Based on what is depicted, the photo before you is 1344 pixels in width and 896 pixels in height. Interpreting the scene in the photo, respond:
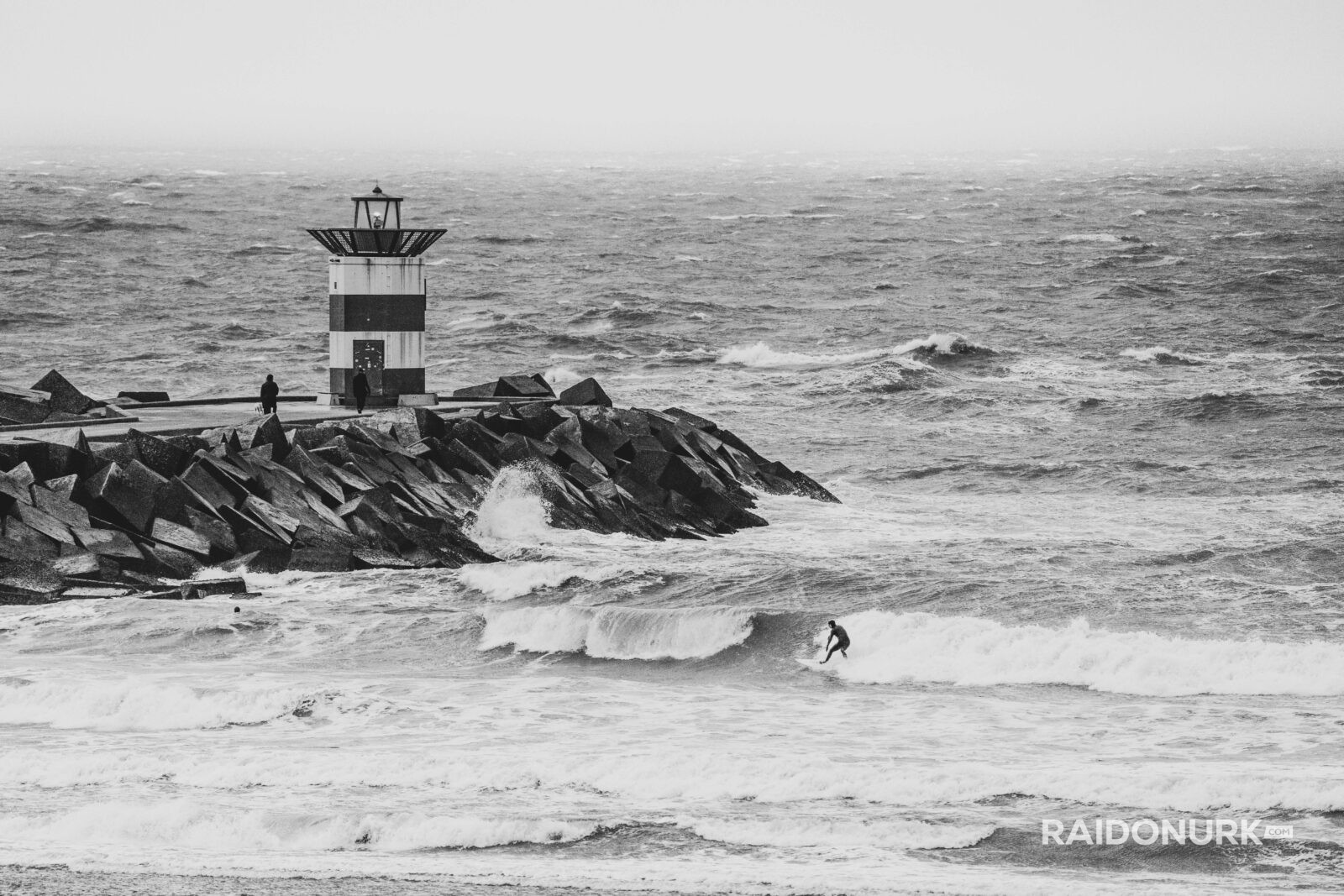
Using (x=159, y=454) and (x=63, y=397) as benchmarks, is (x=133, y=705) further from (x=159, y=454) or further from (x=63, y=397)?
(x=63, y=397)

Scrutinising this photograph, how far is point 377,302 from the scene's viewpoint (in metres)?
24.4

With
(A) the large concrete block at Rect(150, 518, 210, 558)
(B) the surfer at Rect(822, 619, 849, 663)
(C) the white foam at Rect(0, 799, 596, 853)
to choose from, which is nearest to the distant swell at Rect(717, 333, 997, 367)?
(A) the large concrete block at Rect(150, 518, 210, 558)

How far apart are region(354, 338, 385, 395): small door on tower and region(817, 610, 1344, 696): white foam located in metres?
9.24

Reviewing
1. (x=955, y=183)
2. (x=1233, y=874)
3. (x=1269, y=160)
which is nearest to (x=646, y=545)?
(x=1233, y=874)

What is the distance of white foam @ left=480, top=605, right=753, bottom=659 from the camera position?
17.1 meters

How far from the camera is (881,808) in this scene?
12.1 metres

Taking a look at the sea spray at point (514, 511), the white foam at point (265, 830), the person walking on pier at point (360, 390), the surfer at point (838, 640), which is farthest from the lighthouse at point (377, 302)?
the white foam at point (265, 830)

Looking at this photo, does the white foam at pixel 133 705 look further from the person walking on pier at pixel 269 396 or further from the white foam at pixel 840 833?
the person walking on pier at pixel 269 396

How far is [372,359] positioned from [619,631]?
8587 millimetres

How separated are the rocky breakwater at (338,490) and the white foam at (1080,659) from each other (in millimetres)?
5127

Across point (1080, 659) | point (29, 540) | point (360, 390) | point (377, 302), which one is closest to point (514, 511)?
point (360, 390)

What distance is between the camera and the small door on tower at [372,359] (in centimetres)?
2447

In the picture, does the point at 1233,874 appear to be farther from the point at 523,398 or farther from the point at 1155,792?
the point at 523,398

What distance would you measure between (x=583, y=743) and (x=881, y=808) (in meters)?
2.62
